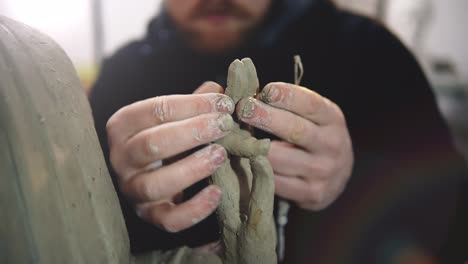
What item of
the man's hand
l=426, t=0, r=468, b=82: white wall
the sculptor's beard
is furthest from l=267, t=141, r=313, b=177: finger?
l=426, t=0, r=468, b=82: white wall

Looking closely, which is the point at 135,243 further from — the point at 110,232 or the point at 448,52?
the point at 448,52

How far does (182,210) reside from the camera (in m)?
0.34

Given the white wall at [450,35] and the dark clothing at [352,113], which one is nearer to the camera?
the dark clothing at [352,113]

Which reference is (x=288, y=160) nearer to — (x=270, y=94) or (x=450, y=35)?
(x=270, y=94)

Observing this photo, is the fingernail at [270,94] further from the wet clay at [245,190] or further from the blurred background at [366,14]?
the blurred background at [366,14]

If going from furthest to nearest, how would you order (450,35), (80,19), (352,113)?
(450,35) → (352,113) → (80,19)

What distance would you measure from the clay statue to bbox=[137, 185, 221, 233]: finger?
0.01 meters

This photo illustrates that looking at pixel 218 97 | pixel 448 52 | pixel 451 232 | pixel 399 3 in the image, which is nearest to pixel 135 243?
pixel 218 97

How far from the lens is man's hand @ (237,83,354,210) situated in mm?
328

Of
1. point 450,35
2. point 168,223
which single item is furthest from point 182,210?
point 450,35

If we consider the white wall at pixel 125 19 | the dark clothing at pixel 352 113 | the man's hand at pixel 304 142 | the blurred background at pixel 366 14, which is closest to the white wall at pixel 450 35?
the blurred background at pixel 366 14

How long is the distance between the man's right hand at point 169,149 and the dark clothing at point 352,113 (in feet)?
0.09

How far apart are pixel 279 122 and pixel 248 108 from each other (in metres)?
0.04

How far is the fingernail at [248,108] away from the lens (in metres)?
0.31
